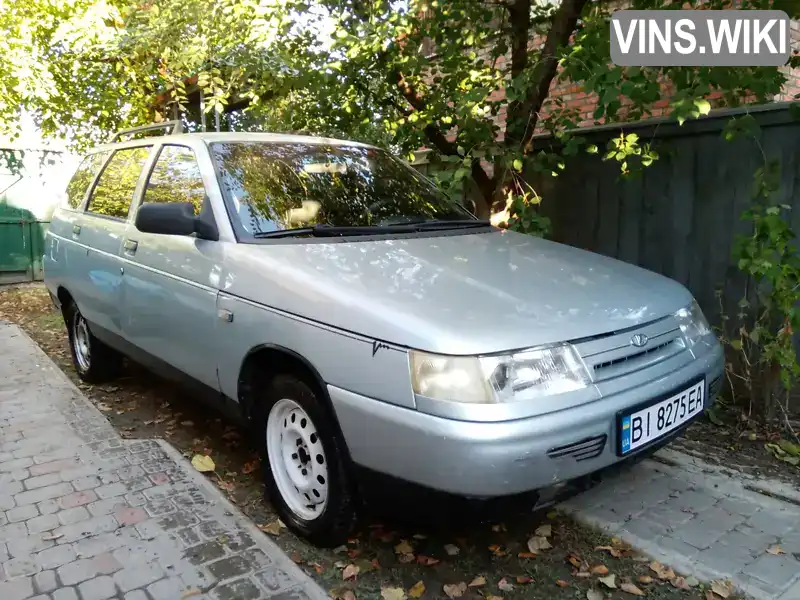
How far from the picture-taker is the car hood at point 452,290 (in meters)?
2.35

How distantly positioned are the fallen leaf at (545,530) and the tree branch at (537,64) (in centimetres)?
285

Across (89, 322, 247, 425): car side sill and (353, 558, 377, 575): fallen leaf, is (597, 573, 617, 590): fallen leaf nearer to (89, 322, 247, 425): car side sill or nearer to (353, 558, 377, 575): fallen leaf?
(353, 558, 377, 575): fallen leaf

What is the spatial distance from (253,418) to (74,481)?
1129mm

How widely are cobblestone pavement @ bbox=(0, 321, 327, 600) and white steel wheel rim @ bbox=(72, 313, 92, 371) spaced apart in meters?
1.01

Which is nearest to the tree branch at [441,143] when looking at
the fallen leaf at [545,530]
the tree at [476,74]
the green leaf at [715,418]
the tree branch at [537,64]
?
the tree at [476,74]

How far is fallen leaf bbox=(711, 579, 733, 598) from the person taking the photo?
2.58m

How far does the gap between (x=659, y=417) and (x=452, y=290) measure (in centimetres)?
96

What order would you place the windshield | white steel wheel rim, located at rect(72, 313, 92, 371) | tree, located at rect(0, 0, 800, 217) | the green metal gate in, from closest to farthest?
1. the windshield
2. tree, located at rect(0, 0, 800, 217)
3. white steel wheel rim, located at rect(72, 313, 92, 371)
4. the green metal gate

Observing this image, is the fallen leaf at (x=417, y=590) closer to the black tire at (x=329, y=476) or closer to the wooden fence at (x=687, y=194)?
the black tire at (x=329, y=476)

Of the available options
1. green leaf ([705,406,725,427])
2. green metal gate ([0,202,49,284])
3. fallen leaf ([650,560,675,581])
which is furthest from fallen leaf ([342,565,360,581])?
green metal gate ([0,202,49,284])

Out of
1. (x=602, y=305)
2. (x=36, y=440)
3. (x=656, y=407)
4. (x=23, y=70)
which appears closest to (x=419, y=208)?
(x=602, y=305)

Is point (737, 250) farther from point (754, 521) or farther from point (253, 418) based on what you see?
point (253, 418)

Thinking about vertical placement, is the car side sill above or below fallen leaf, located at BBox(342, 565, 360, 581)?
above

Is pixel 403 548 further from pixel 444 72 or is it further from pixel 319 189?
pixel 444 72
